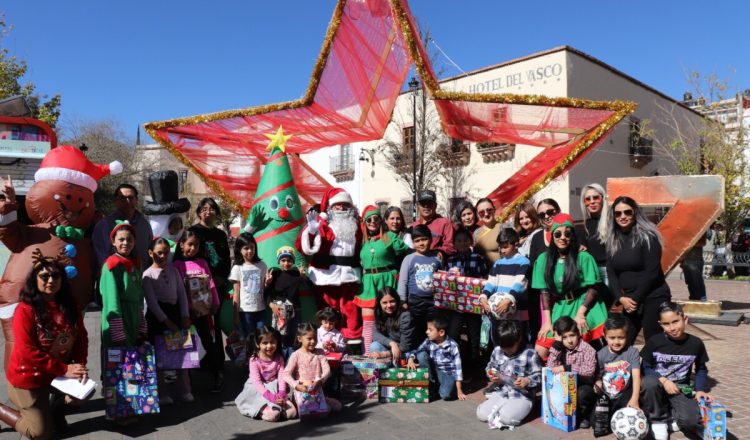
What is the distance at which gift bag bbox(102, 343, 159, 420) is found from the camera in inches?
160

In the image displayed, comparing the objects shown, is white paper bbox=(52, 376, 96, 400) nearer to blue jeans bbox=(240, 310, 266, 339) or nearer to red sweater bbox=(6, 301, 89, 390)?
red sweater bbox=(6, 301, 89, 390)

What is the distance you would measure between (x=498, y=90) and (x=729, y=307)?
977 cm

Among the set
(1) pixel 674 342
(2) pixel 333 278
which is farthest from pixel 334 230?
(1) pixel 674 342

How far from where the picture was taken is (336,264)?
5.72m

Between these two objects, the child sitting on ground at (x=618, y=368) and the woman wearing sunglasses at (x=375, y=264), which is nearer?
the child sitting on ground at (x=618, y=368)

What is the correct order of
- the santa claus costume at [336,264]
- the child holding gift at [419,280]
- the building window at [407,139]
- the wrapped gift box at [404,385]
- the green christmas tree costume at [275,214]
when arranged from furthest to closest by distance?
the building window at [407,139]
the green christmas tree costume at [275,214]
the santa claus costume at [336,264]
the child holding gift at [419,280]
the wrapped gift box at [404,385]

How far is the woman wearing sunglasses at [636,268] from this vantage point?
4.29 meters

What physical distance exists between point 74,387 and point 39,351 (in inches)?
13.8

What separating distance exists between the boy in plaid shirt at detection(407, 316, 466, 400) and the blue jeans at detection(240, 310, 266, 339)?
59.9 inches

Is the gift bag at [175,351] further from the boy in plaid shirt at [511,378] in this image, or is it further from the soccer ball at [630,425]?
the soccer ball at [630,425]

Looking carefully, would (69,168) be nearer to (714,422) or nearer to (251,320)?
(251,320)

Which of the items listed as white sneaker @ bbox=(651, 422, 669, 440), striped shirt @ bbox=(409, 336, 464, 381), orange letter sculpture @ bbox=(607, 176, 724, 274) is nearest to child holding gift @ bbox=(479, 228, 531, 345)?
striped shirt @ bbox=(409, 336, 464, 381)

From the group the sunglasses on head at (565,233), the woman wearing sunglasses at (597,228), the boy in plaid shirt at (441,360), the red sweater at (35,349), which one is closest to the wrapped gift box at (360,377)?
the boy in plaid shirt at (441,360)

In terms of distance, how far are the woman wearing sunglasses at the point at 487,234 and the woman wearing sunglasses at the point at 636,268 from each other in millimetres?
1212
